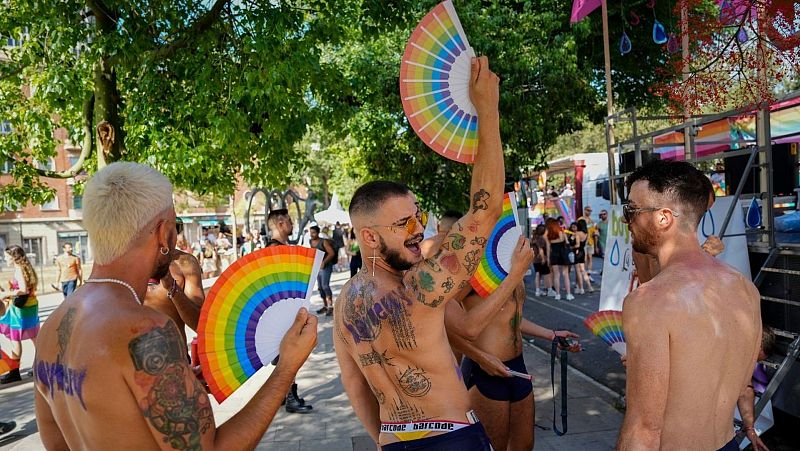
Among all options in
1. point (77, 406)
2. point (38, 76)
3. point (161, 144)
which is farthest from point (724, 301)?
point (38, 76)

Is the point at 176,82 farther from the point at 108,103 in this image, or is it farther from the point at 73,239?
the point at 73,239

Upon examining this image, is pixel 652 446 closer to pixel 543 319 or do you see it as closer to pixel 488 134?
pixel 488 134

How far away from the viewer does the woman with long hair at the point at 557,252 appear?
40.3ft

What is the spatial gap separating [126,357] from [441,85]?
1.40m

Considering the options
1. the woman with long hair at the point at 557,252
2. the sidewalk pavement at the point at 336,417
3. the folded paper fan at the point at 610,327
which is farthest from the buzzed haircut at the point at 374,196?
the woman with long hair at the point at 557,252

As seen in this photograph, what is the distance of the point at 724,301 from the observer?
2123 millimetres

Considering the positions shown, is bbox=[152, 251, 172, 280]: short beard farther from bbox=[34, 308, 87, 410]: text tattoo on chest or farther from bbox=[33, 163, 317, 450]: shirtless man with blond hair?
bbox=[34, 308, 87, 410]: text tattoo on chest

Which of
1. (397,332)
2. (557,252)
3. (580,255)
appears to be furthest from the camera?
(580,255)

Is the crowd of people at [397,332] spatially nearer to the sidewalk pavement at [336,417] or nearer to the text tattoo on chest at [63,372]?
the text tattoo on chest at [63,372]

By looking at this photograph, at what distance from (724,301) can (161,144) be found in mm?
6129

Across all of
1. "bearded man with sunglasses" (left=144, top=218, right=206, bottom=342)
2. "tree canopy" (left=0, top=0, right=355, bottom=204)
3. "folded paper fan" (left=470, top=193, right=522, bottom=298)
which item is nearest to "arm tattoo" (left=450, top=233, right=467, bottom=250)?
"folded paper fan" (left=470, top=193, right=522, bottom=298)

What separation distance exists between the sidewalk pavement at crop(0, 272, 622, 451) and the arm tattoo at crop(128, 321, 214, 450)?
3672mm

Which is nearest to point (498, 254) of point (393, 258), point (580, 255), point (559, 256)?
point (393, 258)

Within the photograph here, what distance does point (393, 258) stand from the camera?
2428mm
